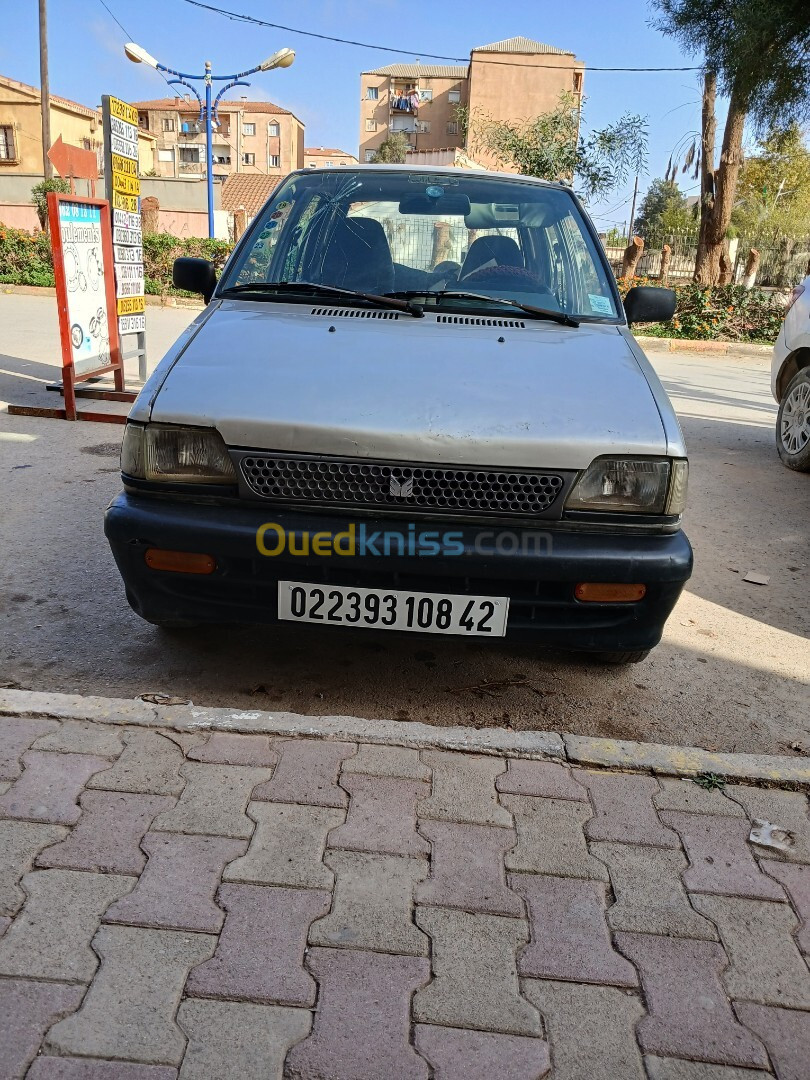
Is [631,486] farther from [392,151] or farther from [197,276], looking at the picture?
[392,151]

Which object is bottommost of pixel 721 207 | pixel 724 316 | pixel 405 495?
pixel 405 495

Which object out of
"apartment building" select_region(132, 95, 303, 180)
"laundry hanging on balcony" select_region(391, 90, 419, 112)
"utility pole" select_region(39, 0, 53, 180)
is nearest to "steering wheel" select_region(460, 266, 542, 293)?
"utility pole" select_region(39, 0, 53, 180)

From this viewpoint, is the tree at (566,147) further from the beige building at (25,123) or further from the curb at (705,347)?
the beige building at (25,123)

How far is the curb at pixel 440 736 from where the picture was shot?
8.86ft

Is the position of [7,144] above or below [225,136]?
below

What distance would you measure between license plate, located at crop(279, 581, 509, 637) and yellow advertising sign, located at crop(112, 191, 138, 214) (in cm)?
609

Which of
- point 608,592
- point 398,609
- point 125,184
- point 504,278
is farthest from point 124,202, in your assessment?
point 608,592

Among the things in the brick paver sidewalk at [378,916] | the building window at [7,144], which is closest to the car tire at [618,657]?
the brick paver sidewalk at [378,916]

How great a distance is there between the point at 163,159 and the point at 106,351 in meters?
79.0

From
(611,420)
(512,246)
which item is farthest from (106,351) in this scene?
(611,420)

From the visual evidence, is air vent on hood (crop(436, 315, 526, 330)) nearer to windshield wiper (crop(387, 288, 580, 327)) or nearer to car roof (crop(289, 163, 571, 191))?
windshield wiper (crop(387, 288, 580, 327))

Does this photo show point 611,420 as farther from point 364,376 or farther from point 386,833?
point 386,833

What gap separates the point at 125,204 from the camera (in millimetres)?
7754

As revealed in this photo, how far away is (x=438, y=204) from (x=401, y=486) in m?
2.06
